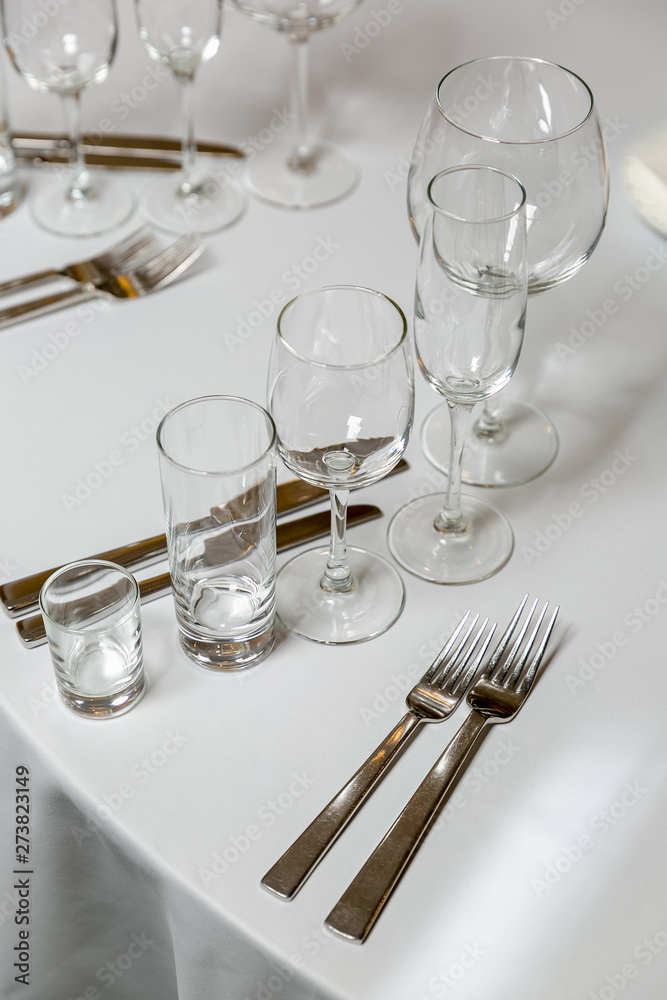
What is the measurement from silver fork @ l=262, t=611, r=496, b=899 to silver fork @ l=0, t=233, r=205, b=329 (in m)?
0.47

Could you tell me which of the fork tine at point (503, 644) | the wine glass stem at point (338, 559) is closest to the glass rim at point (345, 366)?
the wine glass stem at point (338, 559)

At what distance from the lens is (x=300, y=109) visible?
1.17 meters

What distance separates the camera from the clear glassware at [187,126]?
1025 mm

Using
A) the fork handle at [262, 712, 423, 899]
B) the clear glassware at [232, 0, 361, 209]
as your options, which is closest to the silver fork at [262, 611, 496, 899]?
the fork handle at [262, 712, 423, 899]

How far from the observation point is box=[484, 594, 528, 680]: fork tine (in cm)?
71

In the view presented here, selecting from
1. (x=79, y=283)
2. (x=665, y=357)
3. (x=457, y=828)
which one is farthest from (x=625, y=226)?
(x=457, y=828)

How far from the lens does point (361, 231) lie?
1.09 m

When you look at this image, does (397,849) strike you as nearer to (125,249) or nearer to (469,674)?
(469,674)

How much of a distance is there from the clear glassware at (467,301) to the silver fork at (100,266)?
41cm

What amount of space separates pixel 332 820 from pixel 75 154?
0.77 meters

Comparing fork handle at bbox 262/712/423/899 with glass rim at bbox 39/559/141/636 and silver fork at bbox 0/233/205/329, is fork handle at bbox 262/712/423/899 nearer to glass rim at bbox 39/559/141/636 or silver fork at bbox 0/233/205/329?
glass rim at bbox 39/559/141/636

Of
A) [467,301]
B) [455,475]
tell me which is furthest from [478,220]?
[455,475]

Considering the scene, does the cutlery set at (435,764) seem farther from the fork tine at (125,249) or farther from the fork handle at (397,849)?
the fork tine at (125,249)

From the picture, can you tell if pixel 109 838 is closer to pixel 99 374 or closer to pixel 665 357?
pixel 99 374
